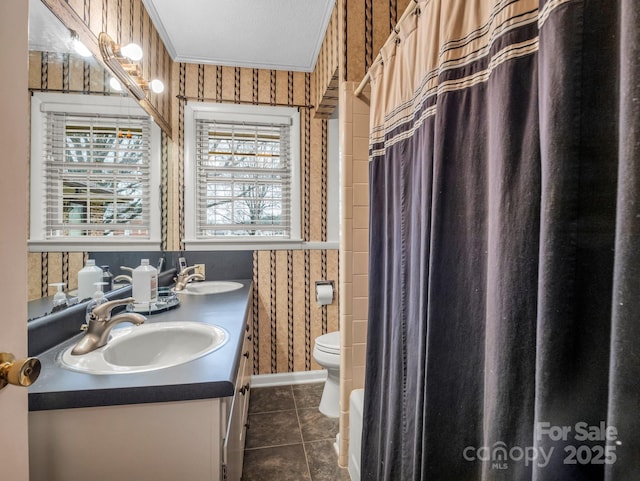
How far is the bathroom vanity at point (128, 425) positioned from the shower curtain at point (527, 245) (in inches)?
21.4

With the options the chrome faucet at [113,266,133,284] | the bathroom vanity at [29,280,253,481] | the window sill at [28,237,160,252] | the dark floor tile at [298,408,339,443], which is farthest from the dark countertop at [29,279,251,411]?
the dark floor tile at [298,408,339,443]

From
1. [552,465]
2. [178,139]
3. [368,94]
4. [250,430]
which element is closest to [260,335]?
[250,430]

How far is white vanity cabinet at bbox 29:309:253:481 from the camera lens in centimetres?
72

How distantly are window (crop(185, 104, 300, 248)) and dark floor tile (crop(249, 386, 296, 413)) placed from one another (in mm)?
1212

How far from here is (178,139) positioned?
7.75ft

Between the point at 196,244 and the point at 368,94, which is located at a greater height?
the point at 368,94

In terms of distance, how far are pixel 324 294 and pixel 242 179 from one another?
119cm

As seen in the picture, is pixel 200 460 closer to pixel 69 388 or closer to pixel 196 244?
pixel 69 388

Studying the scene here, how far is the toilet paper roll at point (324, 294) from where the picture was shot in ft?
8.01

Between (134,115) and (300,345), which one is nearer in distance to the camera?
(134,115)

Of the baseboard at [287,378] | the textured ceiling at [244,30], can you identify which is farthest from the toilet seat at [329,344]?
the textured ceiling at [244,30]

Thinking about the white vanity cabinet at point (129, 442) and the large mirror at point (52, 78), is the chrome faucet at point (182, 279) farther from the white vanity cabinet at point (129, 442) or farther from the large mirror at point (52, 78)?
the white vanity cabinet at point (129, 442)

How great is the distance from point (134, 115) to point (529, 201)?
192cm

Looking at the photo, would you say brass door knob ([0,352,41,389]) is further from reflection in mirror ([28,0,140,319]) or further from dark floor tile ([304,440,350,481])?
dark floor tile ([304,440,350,481])
